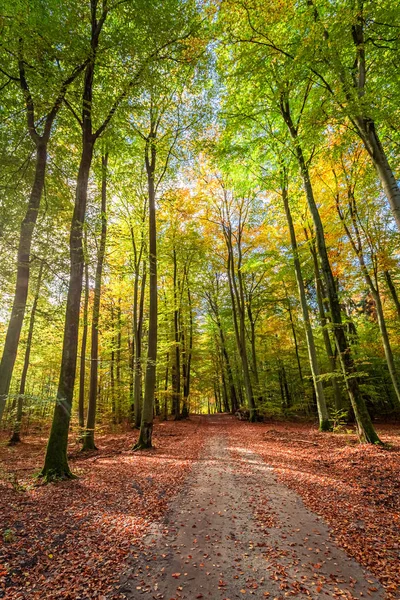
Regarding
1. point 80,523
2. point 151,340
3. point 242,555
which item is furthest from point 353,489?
point 151,340

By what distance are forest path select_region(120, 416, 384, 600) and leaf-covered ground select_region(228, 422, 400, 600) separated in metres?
0.21

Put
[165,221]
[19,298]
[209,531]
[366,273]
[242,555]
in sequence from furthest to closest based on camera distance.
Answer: [165,221]
[366,273]
[19,298]
[209,531]
[242,555]

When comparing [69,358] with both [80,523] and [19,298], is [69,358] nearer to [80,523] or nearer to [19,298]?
[19,298]

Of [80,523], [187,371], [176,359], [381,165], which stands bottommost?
[80,523]

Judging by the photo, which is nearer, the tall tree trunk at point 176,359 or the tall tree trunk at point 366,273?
the tall tree trunk at point 366,273

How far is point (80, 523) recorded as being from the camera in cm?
392

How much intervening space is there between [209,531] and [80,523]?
1.91 meters

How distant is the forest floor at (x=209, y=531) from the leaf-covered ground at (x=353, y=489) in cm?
2

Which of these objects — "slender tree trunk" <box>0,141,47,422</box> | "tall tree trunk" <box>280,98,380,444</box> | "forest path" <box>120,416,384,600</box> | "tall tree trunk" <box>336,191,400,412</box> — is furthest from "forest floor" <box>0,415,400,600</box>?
"tall tree trunk" <box>336,191,400,412</box>

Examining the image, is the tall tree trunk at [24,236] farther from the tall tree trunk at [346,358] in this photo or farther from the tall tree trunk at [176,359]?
the tall tree trunk at [176,359]

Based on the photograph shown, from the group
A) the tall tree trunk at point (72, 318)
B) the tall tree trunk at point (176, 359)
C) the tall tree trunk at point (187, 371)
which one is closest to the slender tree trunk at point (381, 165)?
the tall tree trunk at point (72, 318)

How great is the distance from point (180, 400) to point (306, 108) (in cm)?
1842

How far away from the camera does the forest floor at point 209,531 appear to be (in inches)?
106

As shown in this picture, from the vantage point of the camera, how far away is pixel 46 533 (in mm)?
3619
